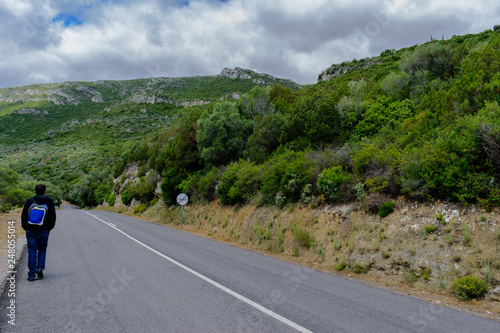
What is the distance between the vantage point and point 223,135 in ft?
70.9

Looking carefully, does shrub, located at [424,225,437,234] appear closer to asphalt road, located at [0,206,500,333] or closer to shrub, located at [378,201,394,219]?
shrub, located at [378,201,394,219]

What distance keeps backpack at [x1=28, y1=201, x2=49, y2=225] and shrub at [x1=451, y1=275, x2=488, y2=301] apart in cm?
885

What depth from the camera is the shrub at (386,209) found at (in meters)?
8.47

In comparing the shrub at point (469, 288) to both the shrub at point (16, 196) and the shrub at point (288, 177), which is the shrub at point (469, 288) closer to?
the shrub at point (288, 177)

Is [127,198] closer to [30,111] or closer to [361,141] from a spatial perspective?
[361,141]

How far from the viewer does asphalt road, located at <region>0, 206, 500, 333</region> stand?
3.85 meters

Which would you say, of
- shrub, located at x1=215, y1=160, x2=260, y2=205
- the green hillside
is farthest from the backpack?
shrub, located at x1=215, y1=160, x2=260, y2=205

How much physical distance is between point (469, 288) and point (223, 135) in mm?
18159

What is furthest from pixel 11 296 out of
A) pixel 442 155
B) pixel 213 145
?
pixel 213 145

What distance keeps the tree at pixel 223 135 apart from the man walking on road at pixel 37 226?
15.9 meters

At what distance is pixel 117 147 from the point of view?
8144 cm

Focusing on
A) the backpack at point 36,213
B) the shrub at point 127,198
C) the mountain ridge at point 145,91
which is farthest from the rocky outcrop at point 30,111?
the backpack at point 36,213

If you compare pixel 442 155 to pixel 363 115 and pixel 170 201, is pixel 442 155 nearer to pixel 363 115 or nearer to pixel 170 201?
pixel 363 115

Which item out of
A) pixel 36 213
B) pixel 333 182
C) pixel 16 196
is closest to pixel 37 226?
pixel 36 213
